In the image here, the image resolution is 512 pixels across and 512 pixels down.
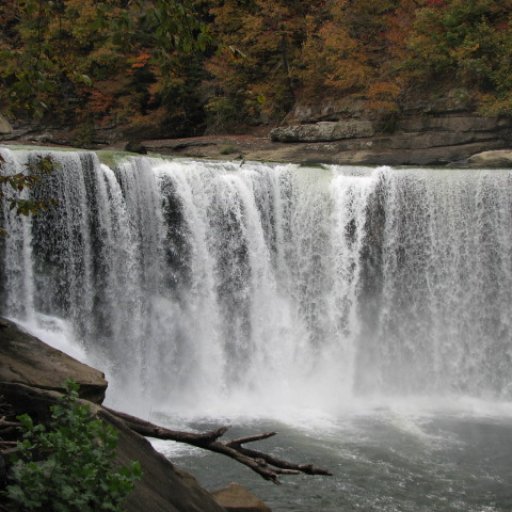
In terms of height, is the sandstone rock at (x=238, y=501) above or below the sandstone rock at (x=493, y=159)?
below

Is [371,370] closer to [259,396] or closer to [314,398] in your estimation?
[314,398]

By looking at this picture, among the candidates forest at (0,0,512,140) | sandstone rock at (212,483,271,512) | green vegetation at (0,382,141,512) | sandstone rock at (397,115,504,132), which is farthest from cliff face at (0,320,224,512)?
sandstone rock at (397,115,504,132)

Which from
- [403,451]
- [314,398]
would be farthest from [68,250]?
[403,451]

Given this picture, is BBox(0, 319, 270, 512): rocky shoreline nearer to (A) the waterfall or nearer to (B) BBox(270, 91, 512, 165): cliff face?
(A) the waterfall

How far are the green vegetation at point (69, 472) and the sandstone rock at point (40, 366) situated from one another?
2.29 meters

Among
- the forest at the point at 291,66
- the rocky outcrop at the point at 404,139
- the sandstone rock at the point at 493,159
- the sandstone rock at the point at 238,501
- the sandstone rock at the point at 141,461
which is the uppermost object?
the forest at the point at 291,66

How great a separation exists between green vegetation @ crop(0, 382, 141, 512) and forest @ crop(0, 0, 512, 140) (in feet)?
51.4

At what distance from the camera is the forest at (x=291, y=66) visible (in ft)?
69.4

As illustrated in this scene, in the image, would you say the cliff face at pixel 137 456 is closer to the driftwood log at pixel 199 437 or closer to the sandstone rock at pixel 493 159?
the driftwood log at pixel 199 437

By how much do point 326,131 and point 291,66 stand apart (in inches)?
163

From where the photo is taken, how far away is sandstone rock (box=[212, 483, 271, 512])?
6820 millimetres

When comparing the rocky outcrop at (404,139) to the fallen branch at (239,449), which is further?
the rocky outcrop at (404,139)

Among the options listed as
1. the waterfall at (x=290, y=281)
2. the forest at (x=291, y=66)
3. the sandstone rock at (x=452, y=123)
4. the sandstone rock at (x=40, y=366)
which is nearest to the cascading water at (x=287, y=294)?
the waterfall at (x=290, y=281)

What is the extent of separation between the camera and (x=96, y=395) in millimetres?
7801
